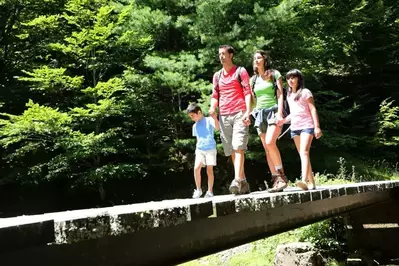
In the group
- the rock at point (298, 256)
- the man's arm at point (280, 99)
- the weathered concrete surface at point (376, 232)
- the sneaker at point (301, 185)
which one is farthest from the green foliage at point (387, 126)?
the sneaker at point (301, 185)

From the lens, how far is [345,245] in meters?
8.34

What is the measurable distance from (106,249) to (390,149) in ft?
55.5

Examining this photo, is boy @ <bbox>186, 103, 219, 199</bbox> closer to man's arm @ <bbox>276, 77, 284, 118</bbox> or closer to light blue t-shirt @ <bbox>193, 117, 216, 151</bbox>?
light blue t-shirt @ <bbox>193, 117, 216, 151</bbox>

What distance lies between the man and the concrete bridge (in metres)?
0.82

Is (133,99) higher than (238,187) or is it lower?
higher

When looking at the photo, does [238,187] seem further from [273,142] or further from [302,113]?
[302,113]

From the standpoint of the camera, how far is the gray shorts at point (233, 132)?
4.61 metres

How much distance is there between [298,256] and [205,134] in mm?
3175

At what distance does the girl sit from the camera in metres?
4.99

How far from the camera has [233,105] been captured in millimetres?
4750

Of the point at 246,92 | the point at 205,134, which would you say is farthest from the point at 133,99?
the point at 246,92

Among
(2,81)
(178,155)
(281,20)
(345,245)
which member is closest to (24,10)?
(2,81)

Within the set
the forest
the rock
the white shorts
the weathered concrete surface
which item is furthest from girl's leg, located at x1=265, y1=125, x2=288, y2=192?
the forest

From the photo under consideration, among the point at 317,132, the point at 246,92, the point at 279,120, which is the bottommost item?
the point at 317,132
